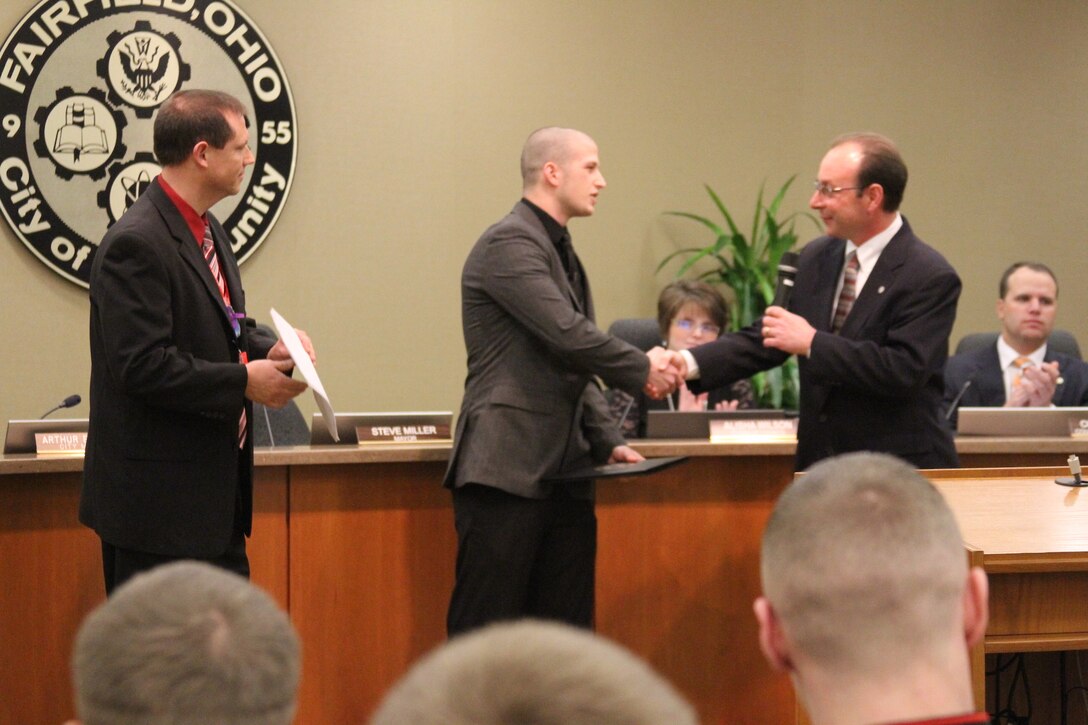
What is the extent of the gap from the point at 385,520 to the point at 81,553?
77 cm

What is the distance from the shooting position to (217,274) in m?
2.78

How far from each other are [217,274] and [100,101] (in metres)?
2.51

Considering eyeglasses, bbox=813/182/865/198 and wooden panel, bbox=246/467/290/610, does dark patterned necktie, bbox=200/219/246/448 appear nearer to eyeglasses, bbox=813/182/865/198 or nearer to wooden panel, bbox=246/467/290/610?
wooden panel, bbox=246/467/290/610

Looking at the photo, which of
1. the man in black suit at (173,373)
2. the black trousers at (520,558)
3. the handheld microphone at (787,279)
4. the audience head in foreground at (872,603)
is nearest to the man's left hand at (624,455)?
the black trousers at (520,558)

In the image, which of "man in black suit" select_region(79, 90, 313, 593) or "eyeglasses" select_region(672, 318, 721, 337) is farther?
"eyeglasses" select_region(672, 318, 721, 337)

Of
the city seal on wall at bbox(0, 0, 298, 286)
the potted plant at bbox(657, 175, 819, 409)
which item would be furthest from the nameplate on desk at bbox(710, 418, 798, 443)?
the city seal on wall at bbox(0, 0, 298, 286)

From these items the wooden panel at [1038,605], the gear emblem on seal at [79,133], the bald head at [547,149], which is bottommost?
the wooden panel at [1038,605]

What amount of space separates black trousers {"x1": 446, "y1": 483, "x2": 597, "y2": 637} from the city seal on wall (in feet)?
7.65

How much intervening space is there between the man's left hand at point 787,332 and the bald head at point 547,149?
692 millimetres

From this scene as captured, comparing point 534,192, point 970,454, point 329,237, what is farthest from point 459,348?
point 970,454

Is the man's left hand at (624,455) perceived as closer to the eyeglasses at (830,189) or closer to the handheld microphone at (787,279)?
the handheld microphone at (787,279)

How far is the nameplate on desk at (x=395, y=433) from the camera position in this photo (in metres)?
3.44

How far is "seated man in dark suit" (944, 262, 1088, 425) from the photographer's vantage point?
4609 mm

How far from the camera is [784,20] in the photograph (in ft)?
18.7
